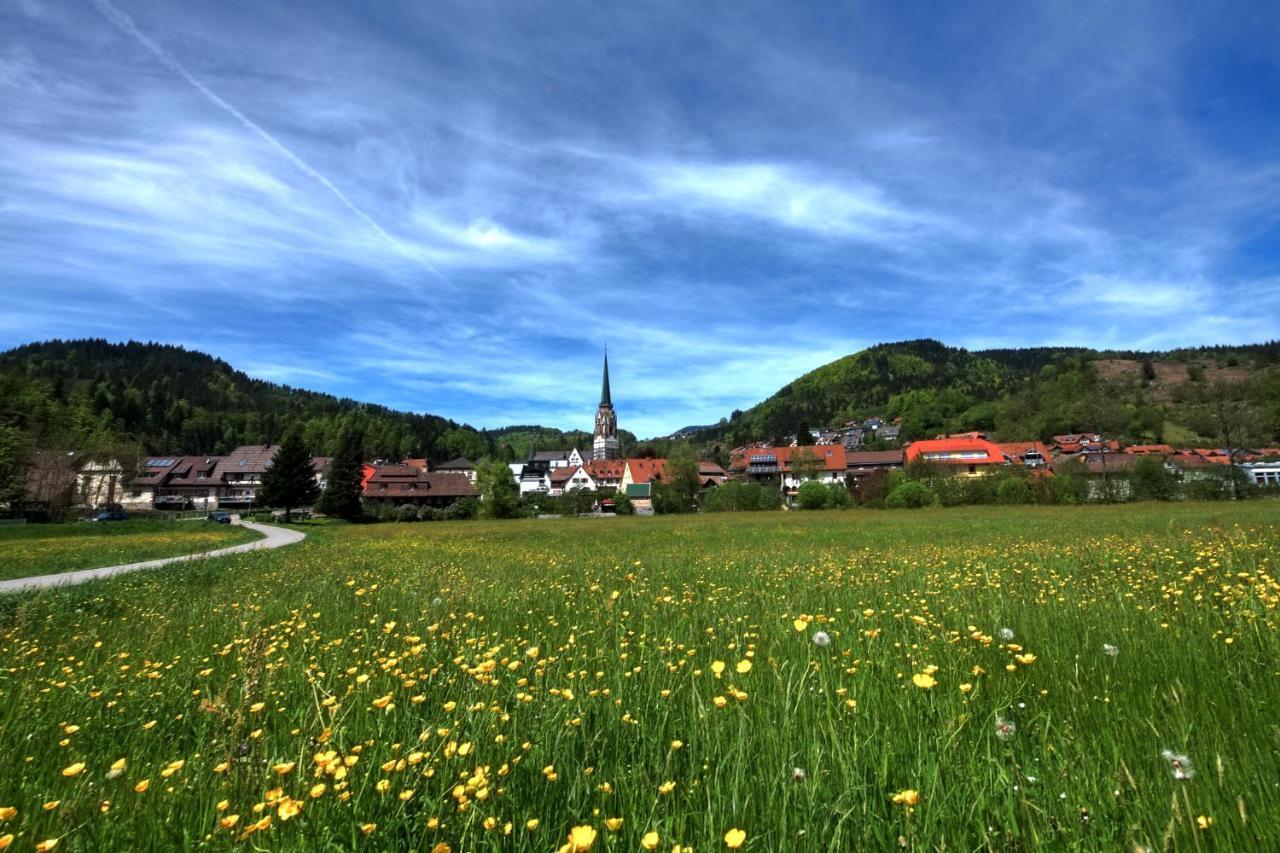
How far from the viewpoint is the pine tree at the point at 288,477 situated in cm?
7731

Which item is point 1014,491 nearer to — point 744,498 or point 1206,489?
point 1206,489

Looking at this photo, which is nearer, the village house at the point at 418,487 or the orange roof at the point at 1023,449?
the village house at the point at 418,487

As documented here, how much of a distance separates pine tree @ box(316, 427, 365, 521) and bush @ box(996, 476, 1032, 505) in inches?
3060

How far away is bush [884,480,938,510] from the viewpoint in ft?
200

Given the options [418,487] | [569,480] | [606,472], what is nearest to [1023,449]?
[606,472]

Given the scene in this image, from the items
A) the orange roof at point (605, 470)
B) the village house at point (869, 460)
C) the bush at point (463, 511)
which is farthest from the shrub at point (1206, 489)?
the orange roof at point (605, 470)

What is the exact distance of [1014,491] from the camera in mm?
55031

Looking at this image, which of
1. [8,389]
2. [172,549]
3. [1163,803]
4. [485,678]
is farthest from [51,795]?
[8,389]

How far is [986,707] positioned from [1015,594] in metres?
4.26

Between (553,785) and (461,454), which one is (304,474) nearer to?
(553,785)

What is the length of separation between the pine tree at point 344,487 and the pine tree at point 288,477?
9.85ft

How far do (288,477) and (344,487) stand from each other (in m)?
6.96

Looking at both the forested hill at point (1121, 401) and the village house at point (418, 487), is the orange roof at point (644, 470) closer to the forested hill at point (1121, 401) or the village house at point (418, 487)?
the village house at point (418, 487)

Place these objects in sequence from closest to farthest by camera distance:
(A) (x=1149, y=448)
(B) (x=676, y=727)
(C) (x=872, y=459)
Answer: (B) (x=676, y=727), (A) (x=1149, y=448), (C) (x=872, y=459)
